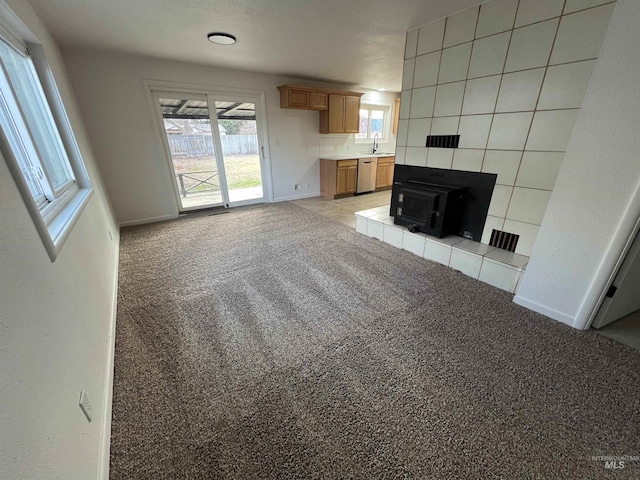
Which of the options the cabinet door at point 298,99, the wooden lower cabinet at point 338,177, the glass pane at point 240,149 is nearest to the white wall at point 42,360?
the glass pane at point 240,149

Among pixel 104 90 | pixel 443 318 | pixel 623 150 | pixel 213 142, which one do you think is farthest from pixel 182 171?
pixel 623 150

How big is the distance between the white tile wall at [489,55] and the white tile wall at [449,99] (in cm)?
14

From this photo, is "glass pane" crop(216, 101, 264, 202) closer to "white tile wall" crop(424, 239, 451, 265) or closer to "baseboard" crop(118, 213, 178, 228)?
"baseboard" crop(118, 213, 178, 228)

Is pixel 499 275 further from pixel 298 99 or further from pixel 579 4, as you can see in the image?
pixel 298 99

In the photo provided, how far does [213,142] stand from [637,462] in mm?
5087

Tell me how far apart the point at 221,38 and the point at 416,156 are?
8.07 feet

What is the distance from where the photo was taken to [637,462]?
40.8 inches

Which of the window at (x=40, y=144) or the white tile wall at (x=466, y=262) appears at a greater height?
the window at (x=40, y=144)

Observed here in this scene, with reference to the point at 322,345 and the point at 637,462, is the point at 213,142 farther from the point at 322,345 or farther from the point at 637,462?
the point at 637,462

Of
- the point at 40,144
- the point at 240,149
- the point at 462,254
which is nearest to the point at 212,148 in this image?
the point at 240,149

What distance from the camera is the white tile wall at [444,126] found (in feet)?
8.25

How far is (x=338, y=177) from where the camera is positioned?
5152 millimetres

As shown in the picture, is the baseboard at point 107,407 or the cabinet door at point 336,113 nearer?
the baseboard at point 107,407

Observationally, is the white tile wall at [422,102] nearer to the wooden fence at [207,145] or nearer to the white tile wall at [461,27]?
the white tile wall at [461,27]
